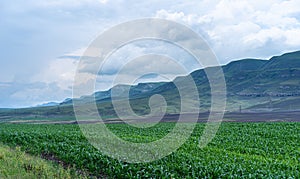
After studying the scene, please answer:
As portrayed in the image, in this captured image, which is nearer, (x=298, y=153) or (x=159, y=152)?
(x=159, y=152)

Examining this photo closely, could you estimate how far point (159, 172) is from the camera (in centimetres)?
1291

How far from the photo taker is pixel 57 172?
13.6 meters

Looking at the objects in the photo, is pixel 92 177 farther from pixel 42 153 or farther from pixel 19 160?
pixel 42 153

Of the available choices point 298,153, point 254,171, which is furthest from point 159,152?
point 298,153

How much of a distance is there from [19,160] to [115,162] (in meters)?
5.28

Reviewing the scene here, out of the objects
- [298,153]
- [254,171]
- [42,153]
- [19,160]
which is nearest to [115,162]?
[19,160]

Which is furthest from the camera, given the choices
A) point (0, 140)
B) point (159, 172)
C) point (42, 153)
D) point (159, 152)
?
point (0, 140)

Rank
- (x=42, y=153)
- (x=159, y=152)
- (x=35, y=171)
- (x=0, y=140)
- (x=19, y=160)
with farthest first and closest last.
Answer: (x=0, y=140) → (x=42, y=153) → (x=159, y=152) → (x=19, y=160) → (x=35, y=171)

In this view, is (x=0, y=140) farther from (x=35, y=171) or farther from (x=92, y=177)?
(x=92, y=177)

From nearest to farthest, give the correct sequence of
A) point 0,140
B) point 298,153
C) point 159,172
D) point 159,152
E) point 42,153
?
point 159,172, point 159,152, point 298,153, point 42,153, point 0,140

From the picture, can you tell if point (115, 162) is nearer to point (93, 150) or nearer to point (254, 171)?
point (93, 150)

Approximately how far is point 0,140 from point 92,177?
1850 cm

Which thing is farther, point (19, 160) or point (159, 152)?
point (159, 152)

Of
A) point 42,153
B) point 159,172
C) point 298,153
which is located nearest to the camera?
point 159,172
